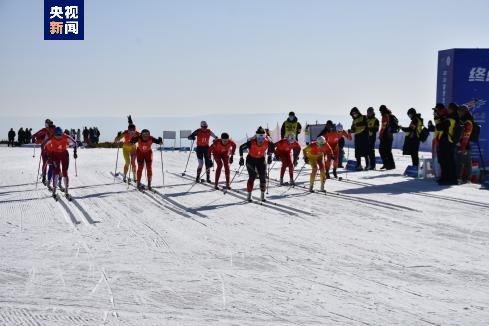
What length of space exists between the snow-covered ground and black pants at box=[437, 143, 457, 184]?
2607 mm

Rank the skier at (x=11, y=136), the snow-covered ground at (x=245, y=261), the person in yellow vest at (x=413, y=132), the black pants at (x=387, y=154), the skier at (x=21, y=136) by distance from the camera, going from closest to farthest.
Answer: the snow-covered ground at (x=245, y=261) → the person in yellow vest at (x=413, y=132) → the black pants at (x=387, y=154) → the skier at (x=11, y=136) → the skier at (x=21, y=136)

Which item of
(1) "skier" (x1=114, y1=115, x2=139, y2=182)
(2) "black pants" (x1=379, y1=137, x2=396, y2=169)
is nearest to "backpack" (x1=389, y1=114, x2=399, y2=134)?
(2) "black pants" (x1=379, y1=137, x2=396, y2=169)

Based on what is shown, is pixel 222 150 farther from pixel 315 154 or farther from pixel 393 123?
pixel 393 123

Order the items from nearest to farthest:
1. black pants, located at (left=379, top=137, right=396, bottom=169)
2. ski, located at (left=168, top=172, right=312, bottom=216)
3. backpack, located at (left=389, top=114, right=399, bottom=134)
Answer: ski, located at (left=168, top=172, right=312, bottom=216), backpack, located at (left=389, top=114, right=399, bottom=134), black pants, located at (left=379, top=137, right=396, bottom=169)

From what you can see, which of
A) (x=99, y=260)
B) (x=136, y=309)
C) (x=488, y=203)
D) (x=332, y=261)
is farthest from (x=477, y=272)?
(x=488, y=203)

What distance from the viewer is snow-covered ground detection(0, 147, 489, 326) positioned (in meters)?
5.93

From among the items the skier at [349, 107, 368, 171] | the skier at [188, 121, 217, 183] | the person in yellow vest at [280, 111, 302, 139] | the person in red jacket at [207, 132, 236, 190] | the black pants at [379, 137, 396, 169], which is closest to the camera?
the person in red jacket at [207, 132, 236, 190]

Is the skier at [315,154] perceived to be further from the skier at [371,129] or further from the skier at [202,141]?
the skier at [371,129]

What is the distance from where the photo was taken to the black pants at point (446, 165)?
16766 millimetres

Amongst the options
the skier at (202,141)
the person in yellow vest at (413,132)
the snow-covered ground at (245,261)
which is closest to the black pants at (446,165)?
the snow-covered ground at (245,261)

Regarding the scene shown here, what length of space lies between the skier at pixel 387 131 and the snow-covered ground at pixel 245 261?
690cm

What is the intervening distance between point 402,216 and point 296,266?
174 inches

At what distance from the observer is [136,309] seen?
19.6 feet

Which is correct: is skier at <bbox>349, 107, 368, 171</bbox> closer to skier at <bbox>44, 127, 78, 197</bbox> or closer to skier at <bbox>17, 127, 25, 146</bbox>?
skier at <bbox>44, 127, 78, 197</bbox>
